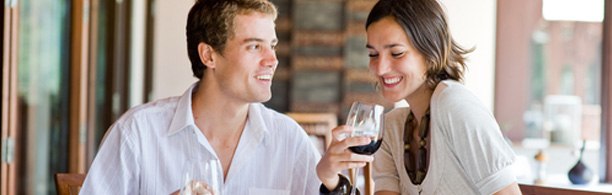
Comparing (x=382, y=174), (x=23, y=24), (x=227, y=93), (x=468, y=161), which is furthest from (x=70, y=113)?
(x=468, y=161)

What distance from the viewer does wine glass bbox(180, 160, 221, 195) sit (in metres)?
1.22

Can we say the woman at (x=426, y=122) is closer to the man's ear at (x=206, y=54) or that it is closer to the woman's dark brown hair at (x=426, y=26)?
the woman's dark brown hair at (x=426, y=26)

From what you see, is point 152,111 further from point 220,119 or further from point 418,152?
point 418,152

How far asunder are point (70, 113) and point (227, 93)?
78.6 inches

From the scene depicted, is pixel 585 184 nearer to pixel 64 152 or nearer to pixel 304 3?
pixel 64 152

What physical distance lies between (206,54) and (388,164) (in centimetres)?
60

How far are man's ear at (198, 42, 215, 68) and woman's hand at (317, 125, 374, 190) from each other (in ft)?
1.77

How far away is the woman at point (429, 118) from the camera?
4.90ft

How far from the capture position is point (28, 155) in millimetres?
3078

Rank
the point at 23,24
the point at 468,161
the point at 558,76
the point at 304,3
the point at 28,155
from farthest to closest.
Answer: the point at 558,76 < the point at 304,3 < the point at 28,155 < the point at 23,24 < the point at 468,161

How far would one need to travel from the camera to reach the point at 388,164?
1842 millimetres

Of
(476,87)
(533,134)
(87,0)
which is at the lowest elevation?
(533,134)

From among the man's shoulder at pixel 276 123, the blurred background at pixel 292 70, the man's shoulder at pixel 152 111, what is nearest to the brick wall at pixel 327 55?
the blurred background at pixel 292 70

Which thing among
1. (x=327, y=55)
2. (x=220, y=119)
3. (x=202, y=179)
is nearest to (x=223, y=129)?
(x=220, y=119)
